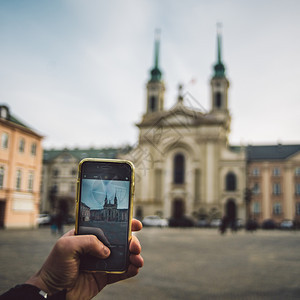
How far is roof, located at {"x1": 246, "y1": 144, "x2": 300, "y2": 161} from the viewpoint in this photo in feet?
222

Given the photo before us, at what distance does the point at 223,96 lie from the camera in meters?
64.8

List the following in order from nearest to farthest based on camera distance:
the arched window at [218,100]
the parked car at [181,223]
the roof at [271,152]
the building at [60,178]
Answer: the parked car at [181,223]
the arched window at [218,100]
the building at [60,178]
the roof at [271,152]

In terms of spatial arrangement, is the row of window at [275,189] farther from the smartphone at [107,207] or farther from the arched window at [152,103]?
the smartphone at [107,207]

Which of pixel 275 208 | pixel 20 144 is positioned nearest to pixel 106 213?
pixel 20 144

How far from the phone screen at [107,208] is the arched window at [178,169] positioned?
60.8 meters

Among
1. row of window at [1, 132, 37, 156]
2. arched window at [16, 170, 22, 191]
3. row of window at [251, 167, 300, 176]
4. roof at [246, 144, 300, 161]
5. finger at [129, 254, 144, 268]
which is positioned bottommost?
finger at [129, 254, 144, 268]

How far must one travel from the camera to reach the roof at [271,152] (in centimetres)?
6769

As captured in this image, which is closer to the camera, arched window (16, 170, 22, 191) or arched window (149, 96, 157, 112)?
arched window (16, 170, 22, 191)

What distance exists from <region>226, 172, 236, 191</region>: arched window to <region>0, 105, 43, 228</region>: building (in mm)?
34483

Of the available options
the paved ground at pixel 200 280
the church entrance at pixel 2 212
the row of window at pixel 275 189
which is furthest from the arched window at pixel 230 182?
the paved ground at pixel 200 280

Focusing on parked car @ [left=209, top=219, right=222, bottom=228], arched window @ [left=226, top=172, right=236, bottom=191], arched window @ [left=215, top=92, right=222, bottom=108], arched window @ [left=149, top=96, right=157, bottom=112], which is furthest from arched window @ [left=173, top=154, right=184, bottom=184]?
arched window @ [left=215, top=92, right=222, bottom=108]

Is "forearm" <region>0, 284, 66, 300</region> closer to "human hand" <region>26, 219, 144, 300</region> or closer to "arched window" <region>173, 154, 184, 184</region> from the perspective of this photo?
"human hand" <region>26, 219, 144, 300</region>

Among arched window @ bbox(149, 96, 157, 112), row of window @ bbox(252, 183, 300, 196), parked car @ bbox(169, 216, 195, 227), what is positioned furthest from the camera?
arched window @ bbox(149, 96, 157, 112)

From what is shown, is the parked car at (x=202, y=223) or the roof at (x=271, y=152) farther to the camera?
the roof at (x=271, y=152)
